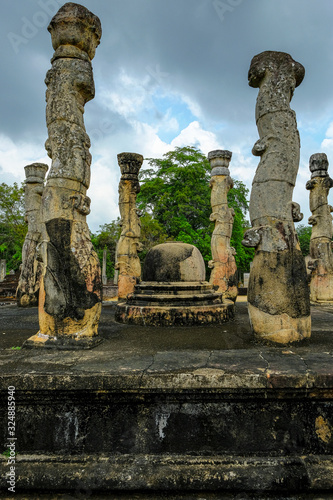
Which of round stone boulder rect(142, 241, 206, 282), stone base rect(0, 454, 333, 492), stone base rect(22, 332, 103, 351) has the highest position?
round stone boulder rect(142, 241, 206, 282)

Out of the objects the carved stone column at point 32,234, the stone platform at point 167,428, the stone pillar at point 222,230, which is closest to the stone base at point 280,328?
the stone platform at point 167,428

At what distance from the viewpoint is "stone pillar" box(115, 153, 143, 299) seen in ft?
27.7

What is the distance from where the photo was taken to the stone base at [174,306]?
4.98m

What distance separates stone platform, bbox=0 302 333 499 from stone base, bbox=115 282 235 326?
7.65 feet

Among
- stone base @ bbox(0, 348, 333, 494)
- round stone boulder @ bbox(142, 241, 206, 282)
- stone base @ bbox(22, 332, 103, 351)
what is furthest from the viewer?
round stone boulder @ bbox(142, 241, 206, 282)

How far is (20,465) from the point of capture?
2.43 metres

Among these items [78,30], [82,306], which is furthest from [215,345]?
[78,30]

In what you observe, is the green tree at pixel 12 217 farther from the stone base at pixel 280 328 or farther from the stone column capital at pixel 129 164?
the stone base at pixel 280 328

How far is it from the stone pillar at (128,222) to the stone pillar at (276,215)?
4829 mm

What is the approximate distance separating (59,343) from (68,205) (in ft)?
4.90

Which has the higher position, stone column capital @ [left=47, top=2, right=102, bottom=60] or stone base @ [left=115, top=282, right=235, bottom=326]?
stone column capital @ [left=47, top=2, right=102, bottom=60]

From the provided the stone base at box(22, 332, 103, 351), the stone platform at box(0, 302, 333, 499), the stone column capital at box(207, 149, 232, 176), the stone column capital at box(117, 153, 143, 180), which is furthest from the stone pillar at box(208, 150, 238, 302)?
the stone platform at box(0, 302, 333, 499)

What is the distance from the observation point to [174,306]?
5.12 meters

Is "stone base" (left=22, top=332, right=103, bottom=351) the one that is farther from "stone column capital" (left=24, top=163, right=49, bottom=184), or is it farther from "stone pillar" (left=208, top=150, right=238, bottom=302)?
"stone column capital" (left=24, top=163, right=49, bottom=184)
